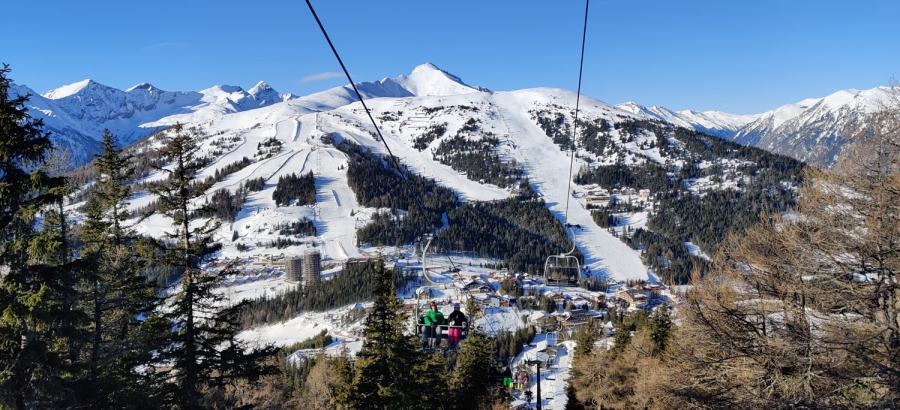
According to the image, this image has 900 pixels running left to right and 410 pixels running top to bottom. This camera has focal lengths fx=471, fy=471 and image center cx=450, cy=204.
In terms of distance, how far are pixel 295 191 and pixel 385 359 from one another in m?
141

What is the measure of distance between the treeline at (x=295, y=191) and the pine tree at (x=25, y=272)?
141 meters

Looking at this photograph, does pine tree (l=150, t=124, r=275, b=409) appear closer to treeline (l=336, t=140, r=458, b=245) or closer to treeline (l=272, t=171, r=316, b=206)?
treeline (l=336, t=140, r=458, b=245)

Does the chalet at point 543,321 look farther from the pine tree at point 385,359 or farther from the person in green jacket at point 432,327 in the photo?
the person in green jacket at point 432,327

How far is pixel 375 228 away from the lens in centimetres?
12988

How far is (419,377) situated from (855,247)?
15.3 meters

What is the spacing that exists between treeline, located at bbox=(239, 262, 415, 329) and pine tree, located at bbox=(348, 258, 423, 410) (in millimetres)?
68436

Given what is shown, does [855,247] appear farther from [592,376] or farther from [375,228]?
[375,228]

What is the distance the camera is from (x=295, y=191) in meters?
150

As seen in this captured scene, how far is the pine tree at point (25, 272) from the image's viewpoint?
27.7 feet

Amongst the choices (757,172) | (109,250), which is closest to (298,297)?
(109,250)

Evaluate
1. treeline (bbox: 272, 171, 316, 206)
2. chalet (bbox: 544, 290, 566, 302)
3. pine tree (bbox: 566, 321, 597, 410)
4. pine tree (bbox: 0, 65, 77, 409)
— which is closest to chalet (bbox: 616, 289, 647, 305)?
Answer: chalet (bbox: 544, 290, 566, 302)

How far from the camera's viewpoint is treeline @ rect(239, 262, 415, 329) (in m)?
83.6

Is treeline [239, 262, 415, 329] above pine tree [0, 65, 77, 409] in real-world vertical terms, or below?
below

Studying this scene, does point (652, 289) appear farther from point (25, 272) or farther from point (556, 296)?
point (25, 272)
